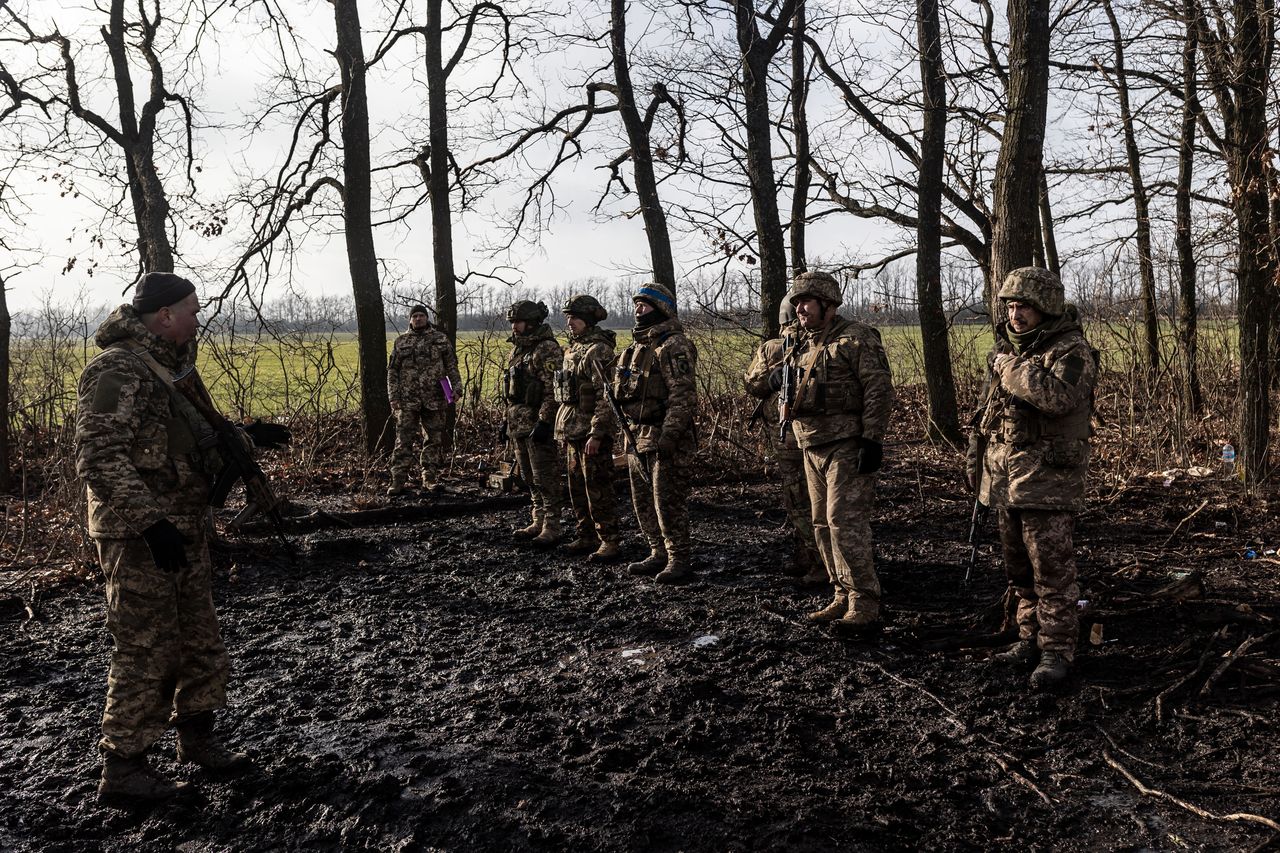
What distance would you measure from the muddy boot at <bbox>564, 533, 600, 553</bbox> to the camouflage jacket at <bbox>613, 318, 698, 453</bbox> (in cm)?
134

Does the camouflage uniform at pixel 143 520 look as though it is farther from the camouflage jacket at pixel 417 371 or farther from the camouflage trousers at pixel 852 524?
the camouflage jacket at pixel 417 371

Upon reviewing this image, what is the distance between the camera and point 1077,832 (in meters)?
3.30

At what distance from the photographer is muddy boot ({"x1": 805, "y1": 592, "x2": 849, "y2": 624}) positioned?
5.60 metres

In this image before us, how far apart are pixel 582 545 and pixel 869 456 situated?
3.22 metres

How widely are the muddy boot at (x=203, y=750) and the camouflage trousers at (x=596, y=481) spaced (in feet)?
12.4

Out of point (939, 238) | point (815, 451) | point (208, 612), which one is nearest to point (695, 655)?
point (815, 451)

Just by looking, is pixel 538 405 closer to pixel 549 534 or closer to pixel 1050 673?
pixel 549 534

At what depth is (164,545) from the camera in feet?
11.8

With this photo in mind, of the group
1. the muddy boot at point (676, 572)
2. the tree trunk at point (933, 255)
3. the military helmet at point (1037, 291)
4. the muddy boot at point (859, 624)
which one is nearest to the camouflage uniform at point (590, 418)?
the muddy boot at point (676, 572)

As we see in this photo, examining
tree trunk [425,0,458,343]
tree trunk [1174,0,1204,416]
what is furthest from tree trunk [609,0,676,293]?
tree trunk [1174,0,1204,416]

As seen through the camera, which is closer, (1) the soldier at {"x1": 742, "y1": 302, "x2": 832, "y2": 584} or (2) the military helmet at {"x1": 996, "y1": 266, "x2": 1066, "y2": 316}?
(2) the military helmet at {"x1": 996, "y1": 266, "x2": 1066, "y2": 316}

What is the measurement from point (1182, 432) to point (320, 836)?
963 cm

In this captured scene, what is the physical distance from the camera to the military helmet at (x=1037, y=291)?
4.54m

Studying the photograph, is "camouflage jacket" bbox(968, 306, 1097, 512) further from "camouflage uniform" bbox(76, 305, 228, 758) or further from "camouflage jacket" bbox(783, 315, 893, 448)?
"camouflage uniform" bbox(76, 305, 228, 758)
